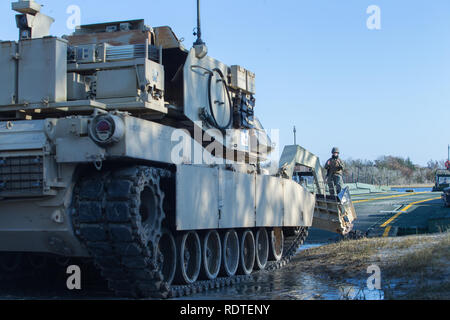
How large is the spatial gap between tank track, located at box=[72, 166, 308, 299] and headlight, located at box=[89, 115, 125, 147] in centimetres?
57

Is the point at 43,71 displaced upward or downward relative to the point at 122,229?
upward

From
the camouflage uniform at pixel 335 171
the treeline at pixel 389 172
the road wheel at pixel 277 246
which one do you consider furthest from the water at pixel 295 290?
the treeline at pixel 389 172

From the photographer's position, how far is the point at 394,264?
12422 mm

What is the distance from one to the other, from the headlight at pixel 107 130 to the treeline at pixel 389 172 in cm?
7146

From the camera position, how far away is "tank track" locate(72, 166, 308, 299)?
923cm

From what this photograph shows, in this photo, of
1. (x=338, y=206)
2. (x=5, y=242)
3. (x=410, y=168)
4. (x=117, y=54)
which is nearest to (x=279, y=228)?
(x=338, y=206)

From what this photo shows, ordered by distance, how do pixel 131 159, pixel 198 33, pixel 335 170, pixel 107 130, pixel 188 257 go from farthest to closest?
pixel 335 170
pixel 198 33
pixel 188 257
pixel 131 159
pixel 107 130

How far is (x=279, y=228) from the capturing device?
16.6 metres

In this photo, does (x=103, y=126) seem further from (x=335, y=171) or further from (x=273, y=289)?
(x=335, y=171)

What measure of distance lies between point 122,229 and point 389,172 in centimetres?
9374

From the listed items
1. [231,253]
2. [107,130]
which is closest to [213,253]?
[231,253]

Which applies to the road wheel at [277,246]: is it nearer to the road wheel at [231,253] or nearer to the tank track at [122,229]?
the road wheel at [231,253]
